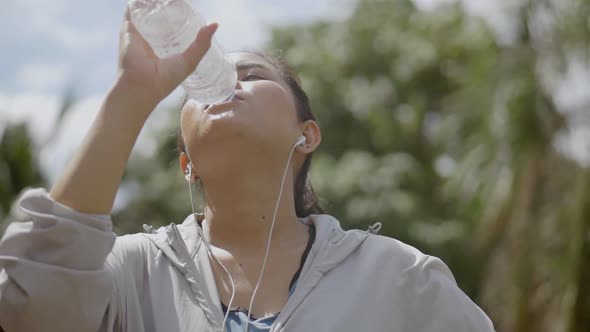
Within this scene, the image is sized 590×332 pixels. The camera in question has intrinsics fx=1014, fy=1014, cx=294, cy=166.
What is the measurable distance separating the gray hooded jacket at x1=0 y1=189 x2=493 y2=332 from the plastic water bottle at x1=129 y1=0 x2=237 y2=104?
38cm

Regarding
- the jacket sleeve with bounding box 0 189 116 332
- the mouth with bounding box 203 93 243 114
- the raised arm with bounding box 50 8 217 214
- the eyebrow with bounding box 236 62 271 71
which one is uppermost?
the raised arm with bounding box 50 8 217 214

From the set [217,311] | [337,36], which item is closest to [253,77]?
[217,311]

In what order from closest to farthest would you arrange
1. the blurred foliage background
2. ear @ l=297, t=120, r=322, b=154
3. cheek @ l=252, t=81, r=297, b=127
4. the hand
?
the hand, cheek @ l=252, t=81, r=297, b=127, ear @ l=297, t=120, r=322, b=154, the blurred foliage background

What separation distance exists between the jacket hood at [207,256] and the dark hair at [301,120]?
38 cm

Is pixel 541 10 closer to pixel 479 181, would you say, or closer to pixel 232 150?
pixel 479 181

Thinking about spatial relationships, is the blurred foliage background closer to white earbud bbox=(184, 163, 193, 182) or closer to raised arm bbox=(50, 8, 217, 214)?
white earbud bbox=(184, 163, 193, 182)

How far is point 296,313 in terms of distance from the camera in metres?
2.43

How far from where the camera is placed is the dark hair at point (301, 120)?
10.1 feet

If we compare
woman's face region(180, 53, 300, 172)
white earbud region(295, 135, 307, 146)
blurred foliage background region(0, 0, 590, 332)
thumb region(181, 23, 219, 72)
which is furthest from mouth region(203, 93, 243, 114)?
blurred foliage background region(0, 0, 590, 332)

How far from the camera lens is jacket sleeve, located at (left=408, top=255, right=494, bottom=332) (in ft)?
8.14

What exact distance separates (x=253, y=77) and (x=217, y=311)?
2.53 ft

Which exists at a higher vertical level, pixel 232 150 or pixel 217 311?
pixel 232 150

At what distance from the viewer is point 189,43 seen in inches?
109

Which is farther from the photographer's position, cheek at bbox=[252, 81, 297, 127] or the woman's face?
cheek at bbox=[252, 81, 297, 127]
